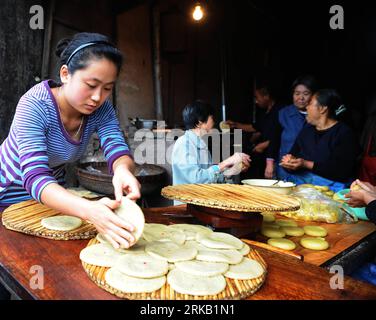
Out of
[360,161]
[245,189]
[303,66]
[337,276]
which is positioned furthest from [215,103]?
[337,276]

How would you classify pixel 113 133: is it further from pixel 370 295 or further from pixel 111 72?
pixel 370 295

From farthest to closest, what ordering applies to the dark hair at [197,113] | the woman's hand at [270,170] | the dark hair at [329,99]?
the woman's hand at [270,170]
the dark hair at [329,99]
the dark hair at [197,113]

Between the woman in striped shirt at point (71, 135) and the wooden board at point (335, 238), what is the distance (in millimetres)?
962

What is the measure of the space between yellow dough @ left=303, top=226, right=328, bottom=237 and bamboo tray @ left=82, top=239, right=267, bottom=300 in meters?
0.89

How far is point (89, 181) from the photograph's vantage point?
389 centimetres

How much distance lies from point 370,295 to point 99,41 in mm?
1634

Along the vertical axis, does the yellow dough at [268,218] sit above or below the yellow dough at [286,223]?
above

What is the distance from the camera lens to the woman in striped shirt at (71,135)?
1.38 meters

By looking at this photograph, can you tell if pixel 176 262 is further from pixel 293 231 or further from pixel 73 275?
pixel 293 231

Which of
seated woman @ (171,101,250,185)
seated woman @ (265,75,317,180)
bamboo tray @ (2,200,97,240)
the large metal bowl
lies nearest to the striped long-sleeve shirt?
bamboo tray @ (2,200,97,240)

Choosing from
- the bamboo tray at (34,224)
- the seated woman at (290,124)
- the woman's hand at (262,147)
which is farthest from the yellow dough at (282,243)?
the woman's hand at (262,147)

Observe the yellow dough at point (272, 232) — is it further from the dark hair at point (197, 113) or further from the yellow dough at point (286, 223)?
the dark hair at point (197, 113)

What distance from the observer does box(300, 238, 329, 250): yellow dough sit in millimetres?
1794

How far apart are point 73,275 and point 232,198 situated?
0.92 meters
